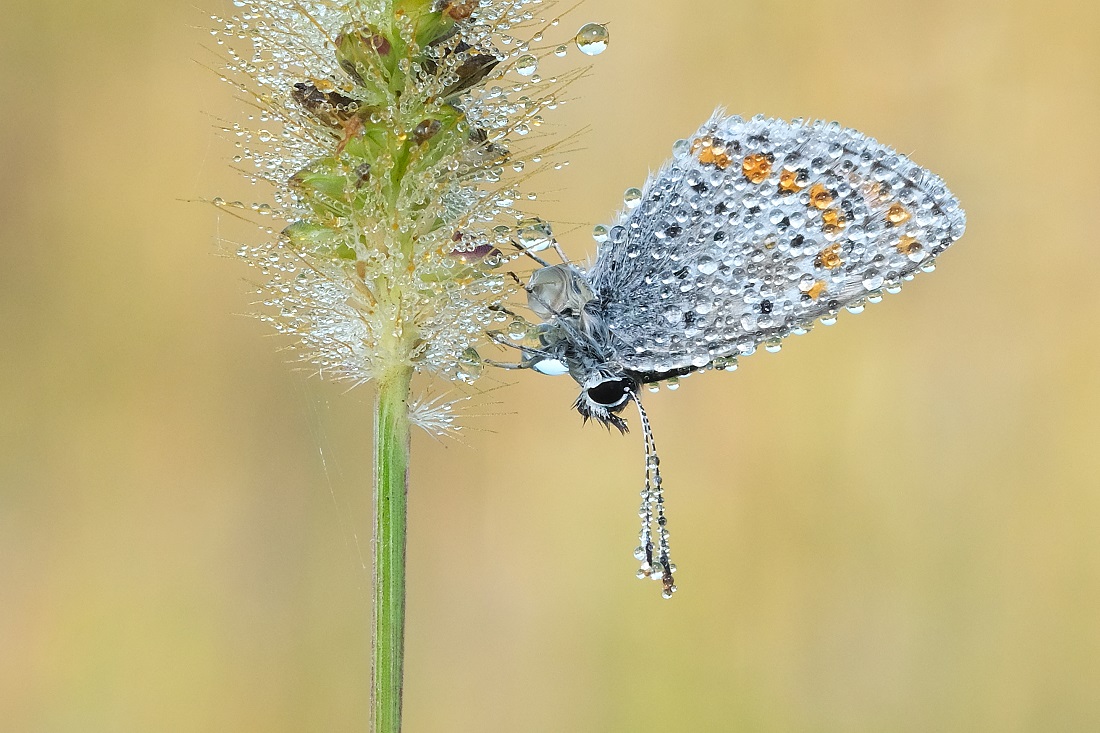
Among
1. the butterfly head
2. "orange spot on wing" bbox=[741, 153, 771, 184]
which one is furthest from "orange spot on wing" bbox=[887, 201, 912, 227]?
the butterfly head

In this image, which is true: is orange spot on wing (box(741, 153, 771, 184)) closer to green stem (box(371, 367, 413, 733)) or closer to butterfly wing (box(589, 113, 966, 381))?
butterfly wing (box(589, 113, 966, 381))

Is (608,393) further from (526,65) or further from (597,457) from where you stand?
(597,457)

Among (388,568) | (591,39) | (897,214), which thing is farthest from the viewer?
(897,214)

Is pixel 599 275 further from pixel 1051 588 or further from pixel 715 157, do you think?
pixel 1051 588

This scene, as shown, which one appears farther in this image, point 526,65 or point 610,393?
point 610,393

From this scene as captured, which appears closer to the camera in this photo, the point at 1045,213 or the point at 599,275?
the point at 599,275

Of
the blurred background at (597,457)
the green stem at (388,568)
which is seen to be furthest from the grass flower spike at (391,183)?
the blurred background at (597,457)

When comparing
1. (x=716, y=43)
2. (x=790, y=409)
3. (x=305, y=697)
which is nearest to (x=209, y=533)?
(x=305, y=697)

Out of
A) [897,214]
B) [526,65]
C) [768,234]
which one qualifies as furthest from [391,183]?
[897,214]
